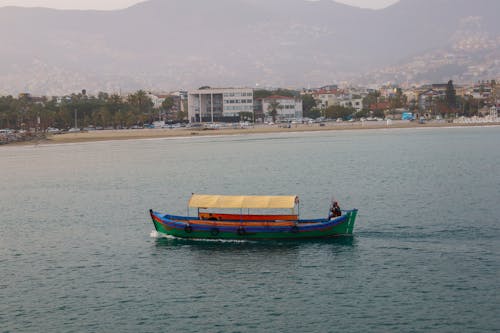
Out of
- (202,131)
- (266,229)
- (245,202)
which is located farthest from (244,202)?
(202,131)

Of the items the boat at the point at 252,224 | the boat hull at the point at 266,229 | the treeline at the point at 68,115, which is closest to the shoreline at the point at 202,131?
the treeline at the point at 68,115

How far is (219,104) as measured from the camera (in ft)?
633

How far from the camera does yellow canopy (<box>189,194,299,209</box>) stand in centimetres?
3912

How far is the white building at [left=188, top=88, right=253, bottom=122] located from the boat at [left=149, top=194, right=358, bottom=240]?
151 metres

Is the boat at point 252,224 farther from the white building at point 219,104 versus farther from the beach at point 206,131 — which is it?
the white building at point 219,104

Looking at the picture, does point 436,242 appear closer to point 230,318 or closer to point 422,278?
point 422,278

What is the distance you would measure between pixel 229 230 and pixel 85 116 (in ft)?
467

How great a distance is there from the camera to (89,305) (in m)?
28.6

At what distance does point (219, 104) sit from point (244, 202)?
507 ft

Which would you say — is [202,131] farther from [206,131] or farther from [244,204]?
[244,204]

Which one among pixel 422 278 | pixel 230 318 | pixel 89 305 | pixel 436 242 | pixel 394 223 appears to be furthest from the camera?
pixel 394 223

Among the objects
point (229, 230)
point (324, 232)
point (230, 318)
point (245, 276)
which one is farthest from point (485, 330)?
point (229, 230)

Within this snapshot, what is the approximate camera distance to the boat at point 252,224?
3797 centimetres

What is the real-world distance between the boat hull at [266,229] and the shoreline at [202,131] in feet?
349
